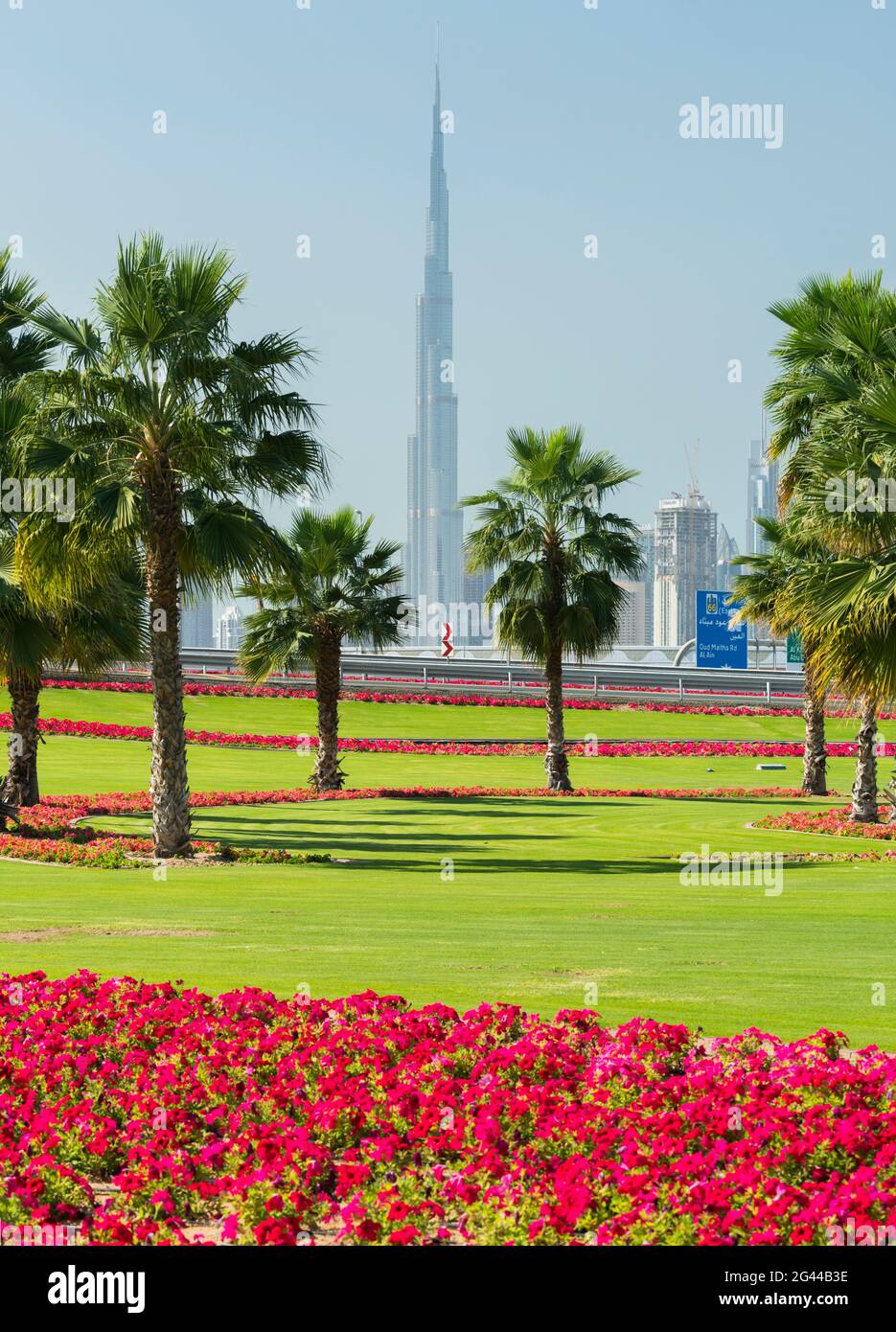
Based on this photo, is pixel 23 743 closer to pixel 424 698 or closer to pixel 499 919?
pixel 499 919

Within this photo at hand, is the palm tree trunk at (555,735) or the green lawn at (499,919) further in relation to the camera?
the palm tree trunk at (555,735)

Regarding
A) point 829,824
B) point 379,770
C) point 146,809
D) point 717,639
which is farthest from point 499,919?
point 717,639

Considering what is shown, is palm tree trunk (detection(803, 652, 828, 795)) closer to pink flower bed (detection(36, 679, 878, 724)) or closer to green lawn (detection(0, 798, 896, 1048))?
green lawn (detection(0, 798, 896, 1048))

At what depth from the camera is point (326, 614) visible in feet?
113

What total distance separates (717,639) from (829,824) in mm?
44897

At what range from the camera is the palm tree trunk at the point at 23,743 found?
85.3 ft

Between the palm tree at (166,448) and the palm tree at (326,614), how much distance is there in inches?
492

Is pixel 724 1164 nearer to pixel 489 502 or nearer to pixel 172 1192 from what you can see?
pixel 172 1192

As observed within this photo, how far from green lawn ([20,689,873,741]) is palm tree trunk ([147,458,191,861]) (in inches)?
993

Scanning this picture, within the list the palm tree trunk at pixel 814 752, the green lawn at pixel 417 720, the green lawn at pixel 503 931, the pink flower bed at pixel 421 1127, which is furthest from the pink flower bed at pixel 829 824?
the green lawn at pixel 417 720

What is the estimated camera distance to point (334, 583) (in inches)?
1379

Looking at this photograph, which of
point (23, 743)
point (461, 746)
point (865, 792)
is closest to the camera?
point (23, 743)

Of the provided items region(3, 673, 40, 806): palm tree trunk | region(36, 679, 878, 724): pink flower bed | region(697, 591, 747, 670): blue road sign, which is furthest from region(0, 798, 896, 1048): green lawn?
region(697, 591, 747, 670): blue road sign

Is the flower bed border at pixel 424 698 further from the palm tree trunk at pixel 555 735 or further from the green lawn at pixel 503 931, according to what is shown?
the green lawn at pixel 503 931
